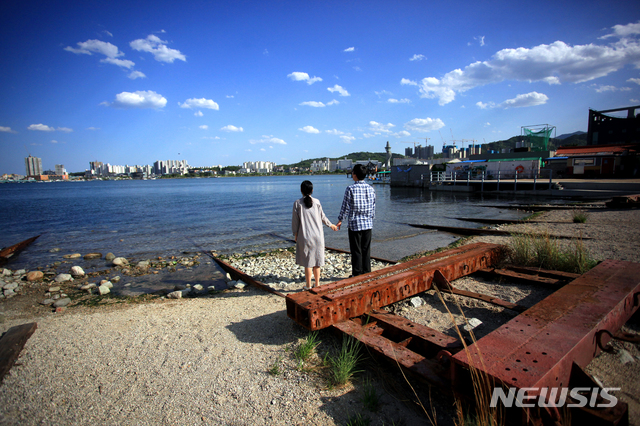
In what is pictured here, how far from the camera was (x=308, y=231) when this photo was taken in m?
5.62

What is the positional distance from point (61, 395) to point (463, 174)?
5434cm

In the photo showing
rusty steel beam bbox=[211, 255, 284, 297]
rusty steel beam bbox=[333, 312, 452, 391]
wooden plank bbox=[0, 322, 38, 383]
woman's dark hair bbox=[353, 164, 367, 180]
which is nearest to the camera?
rusty steel beam bbox=[333, 312, 452, 391]

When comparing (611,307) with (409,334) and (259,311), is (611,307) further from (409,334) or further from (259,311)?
(259,311)

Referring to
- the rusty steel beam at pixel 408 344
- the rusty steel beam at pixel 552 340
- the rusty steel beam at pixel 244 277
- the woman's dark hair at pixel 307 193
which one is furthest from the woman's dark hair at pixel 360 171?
the rusty steel beam at pixel 552 340

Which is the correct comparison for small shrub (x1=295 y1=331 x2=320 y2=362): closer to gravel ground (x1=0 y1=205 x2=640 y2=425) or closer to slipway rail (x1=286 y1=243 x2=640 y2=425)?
gravel ground (x1=0 y1=205 x2=640 y2=425)

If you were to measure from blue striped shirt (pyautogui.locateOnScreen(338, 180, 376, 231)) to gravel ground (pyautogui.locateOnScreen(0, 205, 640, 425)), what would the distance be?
61.6 inches

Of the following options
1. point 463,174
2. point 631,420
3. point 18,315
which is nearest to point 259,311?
point 631,420

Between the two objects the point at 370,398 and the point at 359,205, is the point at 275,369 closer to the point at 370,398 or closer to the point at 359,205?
the point at 370,398

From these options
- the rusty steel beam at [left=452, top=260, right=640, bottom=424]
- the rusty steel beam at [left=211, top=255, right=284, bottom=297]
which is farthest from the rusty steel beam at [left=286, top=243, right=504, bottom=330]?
the rusty steel beam at [left=211, top=255, right=284, bottom=297]

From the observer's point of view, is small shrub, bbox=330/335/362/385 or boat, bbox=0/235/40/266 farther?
boat, bbox=0/235/40/266

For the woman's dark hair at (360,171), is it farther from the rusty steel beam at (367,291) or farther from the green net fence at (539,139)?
the green net fence at (539,139)

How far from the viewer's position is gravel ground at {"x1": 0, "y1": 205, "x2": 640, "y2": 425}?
271 cm

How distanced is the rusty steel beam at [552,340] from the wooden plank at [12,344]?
499cm

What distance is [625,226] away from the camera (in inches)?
434
